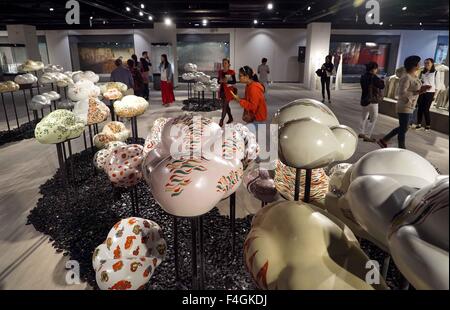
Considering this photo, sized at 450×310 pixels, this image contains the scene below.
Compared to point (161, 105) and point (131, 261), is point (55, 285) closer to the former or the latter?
point (131, 261)

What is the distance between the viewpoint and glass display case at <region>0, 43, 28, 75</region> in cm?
1359

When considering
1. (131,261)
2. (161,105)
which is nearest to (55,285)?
(131,261)

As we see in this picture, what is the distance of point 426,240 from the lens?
56 centimetres

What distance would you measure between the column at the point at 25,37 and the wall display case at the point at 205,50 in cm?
632

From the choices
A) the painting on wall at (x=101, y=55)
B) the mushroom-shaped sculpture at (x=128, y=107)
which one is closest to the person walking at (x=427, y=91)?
the mushroom-shaped sculpture at (x=128, y=107)

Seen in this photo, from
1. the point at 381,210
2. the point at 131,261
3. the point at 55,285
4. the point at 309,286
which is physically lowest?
the point at 55,285

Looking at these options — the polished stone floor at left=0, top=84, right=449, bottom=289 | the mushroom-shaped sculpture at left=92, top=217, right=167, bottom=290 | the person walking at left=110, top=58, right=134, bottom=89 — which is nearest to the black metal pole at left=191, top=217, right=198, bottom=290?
the mushroom-shaped sculpture at left=92, top=217, right=167, bottom=290

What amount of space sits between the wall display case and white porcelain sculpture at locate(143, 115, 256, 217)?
607 inches

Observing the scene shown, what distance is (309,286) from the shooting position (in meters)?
0.88

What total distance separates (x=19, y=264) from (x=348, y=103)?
8.69m

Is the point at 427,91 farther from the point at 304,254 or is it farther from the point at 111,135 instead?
the point at 304,254

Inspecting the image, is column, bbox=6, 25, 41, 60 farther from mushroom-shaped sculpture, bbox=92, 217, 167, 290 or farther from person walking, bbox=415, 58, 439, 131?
mushroom-shaped sculpture, bbox=92, 217, 167, 290

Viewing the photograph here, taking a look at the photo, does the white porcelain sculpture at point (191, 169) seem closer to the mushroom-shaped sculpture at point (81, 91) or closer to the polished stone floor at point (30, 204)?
the polished stone floor at point (30, 204)

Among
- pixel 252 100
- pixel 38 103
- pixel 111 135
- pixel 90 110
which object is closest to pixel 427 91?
pixel 252 100
